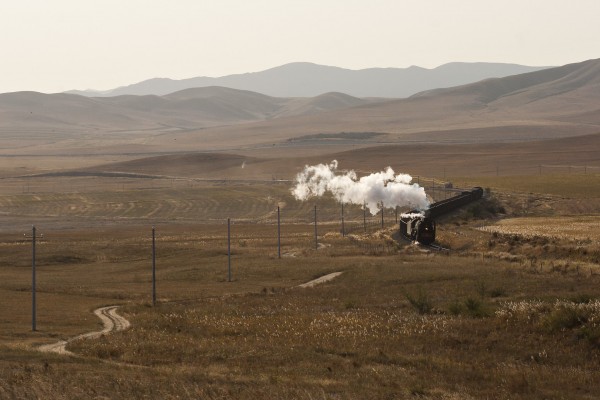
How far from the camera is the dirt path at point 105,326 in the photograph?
3703 centimetres

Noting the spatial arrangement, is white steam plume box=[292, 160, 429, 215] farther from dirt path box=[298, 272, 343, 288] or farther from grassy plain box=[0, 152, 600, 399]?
dirt path box=[298, 272, 343, 288]

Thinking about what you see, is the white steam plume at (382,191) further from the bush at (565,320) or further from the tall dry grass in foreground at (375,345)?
the bush at (565,320)

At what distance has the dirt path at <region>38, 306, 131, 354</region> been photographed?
37031 mm

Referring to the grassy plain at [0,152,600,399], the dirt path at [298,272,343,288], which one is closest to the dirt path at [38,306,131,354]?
the grassy plain at [0,152,600,399]

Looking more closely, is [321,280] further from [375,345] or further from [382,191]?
[382,191]

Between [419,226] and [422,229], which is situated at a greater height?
[419,226]

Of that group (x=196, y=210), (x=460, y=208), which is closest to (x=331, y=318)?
(x=460, y=208)

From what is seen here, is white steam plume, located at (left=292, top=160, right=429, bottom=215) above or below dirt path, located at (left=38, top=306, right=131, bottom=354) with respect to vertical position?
above

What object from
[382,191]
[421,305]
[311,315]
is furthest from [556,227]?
[311,315]

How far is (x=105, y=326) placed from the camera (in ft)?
146

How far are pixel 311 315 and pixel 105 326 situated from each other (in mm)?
8732

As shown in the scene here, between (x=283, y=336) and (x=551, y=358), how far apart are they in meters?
9.96

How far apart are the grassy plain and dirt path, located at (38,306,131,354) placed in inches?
24.0

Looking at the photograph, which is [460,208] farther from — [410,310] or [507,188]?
[410,310]
